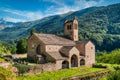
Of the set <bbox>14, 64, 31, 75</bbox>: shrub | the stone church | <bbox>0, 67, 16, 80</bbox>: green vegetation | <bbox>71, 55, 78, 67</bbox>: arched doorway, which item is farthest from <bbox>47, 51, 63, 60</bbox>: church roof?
<bbox>0, 67, 16, 80</bbox>: green vegetation

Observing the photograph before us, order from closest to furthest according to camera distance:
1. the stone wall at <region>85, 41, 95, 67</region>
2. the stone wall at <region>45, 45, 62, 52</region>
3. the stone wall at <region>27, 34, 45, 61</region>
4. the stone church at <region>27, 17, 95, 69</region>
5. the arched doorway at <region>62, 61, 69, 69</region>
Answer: the arched doorway at <region>62, 61, 69, 69</region> < the stone church at <region>27, 17, 95, 69</region> < the stone wall at <region>45, 45, 62, 52</region> < the stone wall at <region>27, 34, 45, 61</region> < the stone wall at <region>85, 41, 95, 67</region>

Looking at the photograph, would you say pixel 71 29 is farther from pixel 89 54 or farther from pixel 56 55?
pixel 56 55

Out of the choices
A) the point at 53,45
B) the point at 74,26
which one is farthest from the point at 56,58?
the point at 74,26

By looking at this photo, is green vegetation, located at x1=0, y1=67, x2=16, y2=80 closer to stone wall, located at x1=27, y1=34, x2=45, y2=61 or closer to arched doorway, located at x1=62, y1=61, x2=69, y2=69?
arched doorway, located at x1=62, y1=61, x2=69, y2=69

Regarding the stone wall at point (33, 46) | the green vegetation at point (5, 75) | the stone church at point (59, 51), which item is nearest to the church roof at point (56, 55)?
the stone church at point (59, 51)

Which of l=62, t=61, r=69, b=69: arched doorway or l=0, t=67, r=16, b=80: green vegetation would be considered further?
l=62, t=61, r=69, b=69: arched doorway

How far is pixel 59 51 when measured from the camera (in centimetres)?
6844

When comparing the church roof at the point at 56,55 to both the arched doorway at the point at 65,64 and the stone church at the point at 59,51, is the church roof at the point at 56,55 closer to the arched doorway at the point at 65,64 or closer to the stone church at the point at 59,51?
the stone church at the point at 59,51

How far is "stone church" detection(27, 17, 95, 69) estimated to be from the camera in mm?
63344

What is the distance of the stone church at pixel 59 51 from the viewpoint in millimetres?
63344

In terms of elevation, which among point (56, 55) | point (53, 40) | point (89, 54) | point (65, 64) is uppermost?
point (53, 40)

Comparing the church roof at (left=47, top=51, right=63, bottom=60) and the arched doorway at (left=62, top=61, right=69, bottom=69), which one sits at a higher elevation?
the church roof at (left=47, top=51, right=63, bottom=60)

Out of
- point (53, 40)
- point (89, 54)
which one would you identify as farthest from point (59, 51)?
point (89, 54)

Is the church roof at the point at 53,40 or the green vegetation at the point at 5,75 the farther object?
the church roof at the point at 53,40
